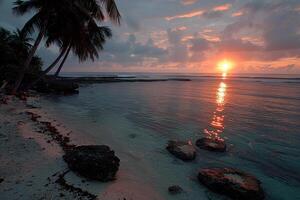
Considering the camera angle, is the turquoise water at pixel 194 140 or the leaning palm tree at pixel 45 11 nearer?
the turquoise water at pixel 194 140

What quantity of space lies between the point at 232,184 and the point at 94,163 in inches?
158

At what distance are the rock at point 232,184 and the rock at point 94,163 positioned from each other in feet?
9.29

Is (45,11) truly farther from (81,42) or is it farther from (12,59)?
(12,59)

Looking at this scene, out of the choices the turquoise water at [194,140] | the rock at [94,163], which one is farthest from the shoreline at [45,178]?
the turquoise water at [194,140]

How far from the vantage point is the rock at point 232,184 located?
6.05 meters

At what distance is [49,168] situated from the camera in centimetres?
646

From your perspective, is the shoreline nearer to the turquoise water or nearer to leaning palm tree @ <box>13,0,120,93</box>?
the turquoise water

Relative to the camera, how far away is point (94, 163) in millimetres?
6242

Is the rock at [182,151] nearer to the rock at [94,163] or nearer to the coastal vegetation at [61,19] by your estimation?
the rock at [94,163]

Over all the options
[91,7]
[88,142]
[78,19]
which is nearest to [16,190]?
[88,142]

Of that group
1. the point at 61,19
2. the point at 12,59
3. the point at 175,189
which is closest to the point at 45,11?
the point at 61,19

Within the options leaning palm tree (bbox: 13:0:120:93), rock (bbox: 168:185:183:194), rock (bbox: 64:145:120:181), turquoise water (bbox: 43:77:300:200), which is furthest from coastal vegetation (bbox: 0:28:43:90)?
rock (bbox: 168:185:183:194)

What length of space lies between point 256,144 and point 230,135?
5.28 feet

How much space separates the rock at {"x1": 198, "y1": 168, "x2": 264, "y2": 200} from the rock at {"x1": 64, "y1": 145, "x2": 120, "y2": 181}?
2.83m
